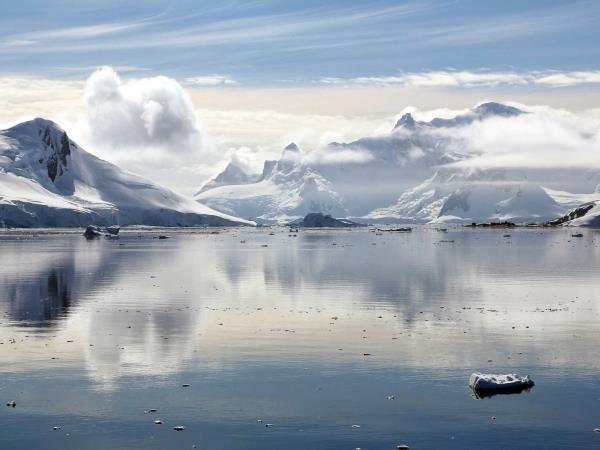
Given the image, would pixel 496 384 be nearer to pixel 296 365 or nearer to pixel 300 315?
pixel 296 365

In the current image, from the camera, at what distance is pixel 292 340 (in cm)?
4628

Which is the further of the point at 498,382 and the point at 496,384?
the point at 498,382

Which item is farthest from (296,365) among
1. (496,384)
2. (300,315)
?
(300,315)

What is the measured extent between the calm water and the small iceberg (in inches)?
22.1

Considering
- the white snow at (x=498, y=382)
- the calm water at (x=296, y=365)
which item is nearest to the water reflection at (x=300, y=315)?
the calm water at (x=296, y=365)

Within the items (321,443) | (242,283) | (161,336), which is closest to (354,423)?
(321,443)

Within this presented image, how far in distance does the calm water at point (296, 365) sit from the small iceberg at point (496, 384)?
561 millimetres

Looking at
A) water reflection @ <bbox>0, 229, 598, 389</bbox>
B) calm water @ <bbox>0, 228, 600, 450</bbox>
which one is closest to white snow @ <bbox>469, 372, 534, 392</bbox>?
calm water @ <bbox>0, 228, 600, 450</bbox>

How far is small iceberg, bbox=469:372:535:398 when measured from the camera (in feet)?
113

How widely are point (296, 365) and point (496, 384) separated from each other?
9170 millimetres

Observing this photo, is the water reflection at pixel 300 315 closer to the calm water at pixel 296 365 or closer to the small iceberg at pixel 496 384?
the calm water at pixel 296 365

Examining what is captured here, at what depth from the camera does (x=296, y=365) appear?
131ft

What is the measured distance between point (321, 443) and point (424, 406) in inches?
216

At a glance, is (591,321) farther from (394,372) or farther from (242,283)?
(242,283)
